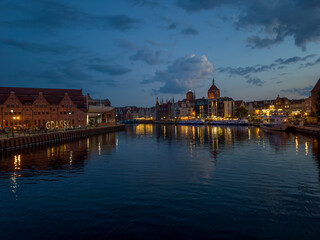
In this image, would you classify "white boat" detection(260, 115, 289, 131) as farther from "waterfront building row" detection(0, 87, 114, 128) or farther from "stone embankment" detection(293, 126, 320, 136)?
"waterfront building row" detection(0, 87, 114, 128)

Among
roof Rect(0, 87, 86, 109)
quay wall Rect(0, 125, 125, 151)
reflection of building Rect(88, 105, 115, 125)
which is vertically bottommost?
quay wall Rect(0, 125, 125, 151)

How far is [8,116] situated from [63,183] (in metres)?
74.7

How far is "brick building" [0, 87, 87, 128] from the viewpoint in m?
82.8

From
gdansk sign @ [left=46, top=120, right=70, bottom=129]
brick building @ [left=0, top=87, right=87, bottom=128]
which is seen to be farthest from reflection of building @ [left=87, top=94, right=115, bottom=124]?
gdansk sign @ [left=46, top=120, right=70, bottom=129]

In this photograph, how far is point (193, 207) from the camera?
15898mm

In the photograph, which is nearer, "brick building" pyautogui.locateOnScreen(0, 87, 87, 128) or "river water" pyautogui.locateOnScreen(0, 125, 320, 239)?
"river water" pyautogui.locateOnScreen(0, 125, 320, 239)

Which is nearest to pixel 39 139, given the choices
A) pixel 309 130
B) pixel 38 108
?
pixel 38 108

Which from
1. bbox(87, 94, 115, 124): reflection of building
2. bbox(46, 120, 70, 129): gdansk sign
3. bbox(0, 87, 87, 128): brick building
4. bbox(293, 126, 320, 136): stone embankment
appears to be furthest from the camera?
bbox(87, 94, 115, 124): reflection of building

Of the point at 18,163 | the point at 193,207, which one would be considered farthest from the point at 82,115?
the point at 193,207

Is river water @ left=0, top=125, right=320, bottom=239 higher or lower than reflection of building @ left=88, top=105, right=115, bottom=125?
A: lower

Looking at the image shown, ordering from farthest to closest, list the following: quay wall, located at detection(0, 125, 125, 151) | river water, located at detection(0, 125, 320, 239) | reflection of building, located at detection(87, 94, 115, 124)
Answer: reflection of building, located at detection(87, 94, 115, 124)
quay wall, located at detection(0, 125, 125, 151)
river water, located at detection(0, 125, 320, 239)

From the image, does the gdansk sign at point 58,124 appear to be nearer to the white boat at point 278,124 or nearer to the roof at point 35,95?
the roof at point 35,95

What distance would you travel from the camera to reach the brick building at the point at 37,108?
82812 millimetres

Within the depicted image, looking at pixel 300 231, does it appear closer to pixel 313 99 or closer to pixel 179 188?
pixel 179 188
